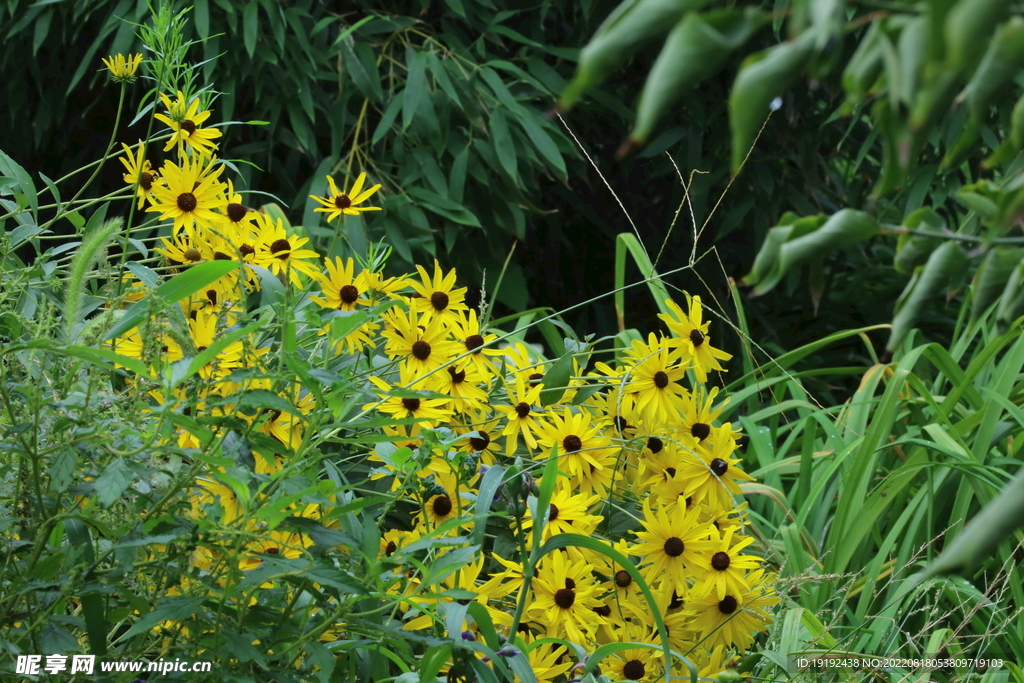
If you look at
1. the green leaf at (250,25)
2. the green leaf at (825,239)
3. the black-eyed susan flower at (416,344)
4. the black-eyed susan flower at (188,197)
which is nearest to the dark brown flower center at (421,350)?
the black-eyed susan flower at (416,344)

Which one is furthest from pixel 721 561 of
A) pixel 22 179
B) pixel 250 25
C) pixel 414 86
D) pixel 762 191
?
pixel 762 191

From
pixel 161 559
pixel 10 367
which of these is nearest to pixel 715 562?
pixel 161 559

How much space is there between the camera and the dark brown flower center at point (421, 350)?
888 millimetres

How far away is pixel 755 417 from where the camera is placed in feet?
5.66

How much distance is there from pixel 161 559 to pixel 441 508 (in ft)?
1.03

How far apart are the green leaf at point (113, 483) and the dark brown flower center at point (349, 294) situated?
36 centimetres

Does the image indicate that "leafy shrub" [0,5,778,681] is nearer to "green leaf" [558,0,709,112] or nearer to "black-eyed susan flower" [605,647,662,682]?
"black-eyed susan flower" [605,647,662,682]

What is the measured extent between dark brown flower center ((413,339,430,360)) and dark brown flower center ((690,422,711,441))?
28 centimetres

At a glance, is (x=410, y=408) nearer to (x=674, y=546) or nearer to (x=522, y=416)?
(x=522, y=416)

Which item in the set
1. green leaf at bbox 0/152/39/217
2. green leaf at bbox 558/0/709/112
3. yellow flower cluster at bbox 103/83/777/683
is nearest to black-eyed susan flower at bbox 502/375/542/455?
yellow flower cluster at bbox 103/83/777/683

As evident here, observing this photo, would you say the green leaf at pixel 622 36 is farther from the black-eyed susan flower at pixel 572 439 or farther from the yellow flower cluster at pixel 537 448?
the black-eyed susan flower at pixel 572 439

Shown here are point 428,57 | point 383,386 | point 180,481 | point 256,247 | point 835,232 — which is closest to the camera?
point 835,232

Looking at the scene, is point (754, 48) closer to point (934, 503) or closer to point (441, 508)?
point (934, 503)

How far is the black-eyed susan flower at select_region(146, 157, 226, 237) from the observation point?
86 cm
